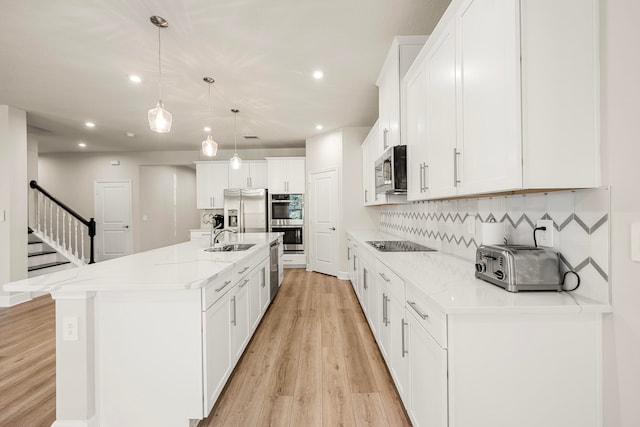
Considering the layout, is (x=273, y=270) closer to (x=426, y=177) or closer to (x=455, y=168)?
(x=426, y=177)

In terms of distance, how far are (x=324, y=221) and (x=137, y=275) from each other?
13.2 ft

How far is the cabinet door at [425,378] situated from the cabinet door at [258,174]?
17.4ft

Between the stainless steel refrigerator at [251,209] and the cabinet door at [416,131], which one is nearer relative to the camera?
the cabinet door at [416,131]

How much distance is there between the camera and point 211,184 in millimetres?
6484

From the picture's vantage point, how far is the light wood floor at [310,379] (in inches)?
67.9

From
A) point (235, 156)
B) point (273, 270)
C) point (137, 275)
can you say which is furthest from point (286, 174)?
point (137, 275)

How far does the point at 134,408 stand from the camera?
1578 millimetres

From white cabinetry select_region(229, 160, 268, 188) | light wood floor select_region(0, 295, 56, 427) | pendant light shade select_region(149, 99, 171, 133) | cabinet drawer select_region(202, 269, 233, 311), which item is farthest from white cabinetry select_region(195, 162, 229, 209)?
cabinet drawer select_region(202, 269, 233, 311)

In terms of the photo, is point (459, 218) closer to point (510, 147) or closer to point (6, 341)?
point (510, 147)

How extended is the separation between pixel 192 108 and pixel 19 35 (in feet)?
6.10

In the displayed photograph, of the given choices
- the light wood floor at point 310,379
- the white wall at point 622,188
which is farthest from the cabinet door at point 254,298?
the white wall at point 622,188

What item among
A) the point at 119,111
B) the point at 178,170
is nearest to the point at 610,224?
the point at 119,111

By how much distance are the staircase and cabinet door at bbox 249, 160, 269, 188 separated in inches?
147

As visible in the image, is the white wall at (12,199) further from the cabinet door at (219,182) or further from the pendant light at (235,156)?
the cabinet door at (219,182)
